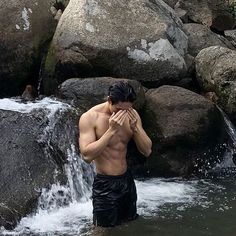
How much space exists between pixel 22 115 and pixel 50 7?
3794mm

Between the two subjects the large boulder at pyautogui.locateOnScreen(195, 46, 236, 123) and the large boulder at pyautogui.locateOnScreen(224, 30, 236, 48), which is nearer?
the large boulder at pyautogui.locateOnScreen(195, 46, 236, 123)

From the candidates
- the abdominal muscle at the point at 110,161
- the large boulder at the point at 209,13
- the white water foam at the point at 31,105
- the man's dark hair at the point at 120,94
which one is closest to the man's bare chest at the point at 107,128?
the abdominal muscle at the point at 110,161

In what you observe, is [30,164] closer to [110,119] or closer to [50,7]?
[110,119]

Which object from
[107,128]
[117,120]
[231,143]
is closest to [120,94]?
[117,120]

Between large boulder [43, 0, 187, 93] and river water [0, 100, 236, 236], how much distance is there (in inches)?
91.9

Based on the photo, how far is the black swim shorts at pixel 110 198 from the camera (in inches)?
213

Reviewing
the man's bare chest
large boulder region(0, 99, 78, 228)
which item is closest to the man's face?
the man's bare chest

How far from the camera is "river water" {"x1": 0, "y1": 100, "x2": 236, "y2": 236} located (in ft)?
22.5

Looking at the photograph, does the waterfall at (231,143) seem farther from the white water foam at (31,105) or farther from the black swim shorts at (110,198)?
the black swim shorts at (110,198)

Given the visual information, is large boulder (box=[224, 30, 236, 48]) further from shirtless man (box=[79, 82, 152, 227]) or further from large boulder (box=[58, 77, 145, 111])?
shirtless man (box=[79, 82, 152, 227])

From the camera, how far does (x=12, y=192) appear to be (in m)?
7.30

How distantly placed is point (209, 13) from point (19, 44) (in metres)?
6.00

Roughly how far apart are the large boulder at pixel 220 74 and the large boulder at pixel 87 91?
6.59 feet

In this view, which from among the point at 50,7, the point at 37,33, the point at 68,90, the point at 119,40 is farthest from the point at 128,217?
the point at 50,7
